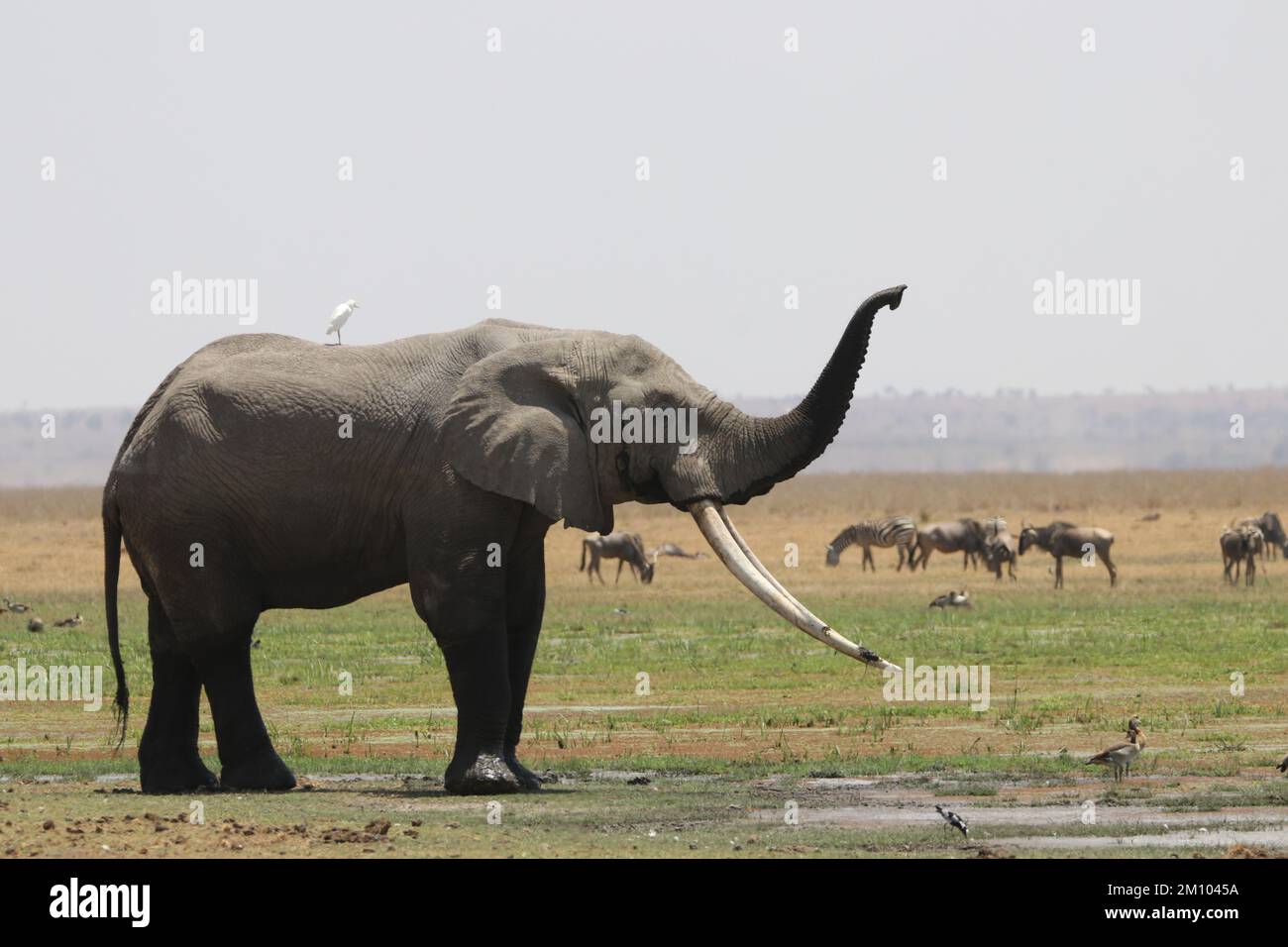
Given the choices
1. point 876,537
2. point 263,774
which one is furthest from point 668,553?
point 263,774

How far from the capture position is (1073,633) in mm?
30141

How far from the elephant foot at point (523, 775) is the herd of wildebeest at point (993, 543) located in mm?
24766

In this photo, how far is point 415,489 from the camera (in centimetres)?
1611

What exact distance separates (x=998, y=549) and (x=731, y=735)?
26.9m

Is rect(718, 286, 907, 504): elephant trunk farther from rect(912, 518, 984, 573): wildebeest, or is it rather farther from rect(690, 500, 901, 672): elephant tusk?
rect(912, 518, 984, 573): wildebeest

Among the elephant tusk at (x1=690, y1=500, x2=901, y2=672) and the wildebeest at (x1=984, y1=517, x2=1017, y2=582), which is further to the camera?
the wildebeest at (x1=984, y1=517, x2=1017, y2=582)

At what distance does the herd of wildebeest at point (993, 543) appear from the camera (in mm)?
43094

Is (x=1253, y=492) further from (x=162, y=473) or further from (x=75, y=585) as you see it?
(x=162, y=473)

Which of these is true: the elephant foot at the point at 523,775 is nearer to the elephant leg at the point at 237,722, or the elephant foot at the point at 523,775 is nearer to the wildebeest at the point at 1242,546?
the elephant leg at the point at 237,722

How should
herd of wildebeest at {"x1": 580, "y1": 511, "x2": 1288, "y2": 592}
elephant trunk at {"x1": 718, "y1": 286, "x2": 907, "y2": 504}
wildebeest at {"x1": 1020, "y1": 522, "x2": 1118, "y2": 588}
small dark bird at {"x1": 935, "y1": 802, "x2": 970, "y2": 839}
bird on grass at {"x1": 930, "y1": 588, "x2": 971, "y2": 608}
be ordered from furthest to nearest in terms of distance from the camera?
wildebeest at {"x1": 1020, "y1": 522, "x2": 1118, "y2": 588}, herd of wildebeest at {"x1": 580, "y1": 511, "x2": 1288, "y2": 592}, bird on grass at {"x1": 930, "y1": 588, "x2": 971, "y2": 608}, elephant trunk at {"x1": 718, "y1": 286, "x2": 907, "y2": 504}, small dark bird at {"x1": 935, "y1": 802, "x2": 970, "y2": 839}

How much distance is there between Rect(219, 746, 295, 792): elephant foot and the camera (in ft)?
53.4

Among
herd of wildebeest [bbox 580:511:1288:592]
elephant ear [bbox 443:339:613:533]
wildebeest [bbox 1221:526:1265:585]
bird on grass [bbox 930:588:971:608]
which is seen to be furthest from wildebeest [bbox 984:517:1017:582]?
elephant ear [bbox 443:339:613:533]

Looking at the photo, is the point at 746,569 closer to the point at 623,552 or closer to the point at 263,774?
the point at 263,774

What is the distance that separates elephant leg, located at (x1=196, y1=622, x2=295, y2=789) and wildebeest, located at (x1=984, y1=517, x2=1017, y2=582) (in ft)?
101
